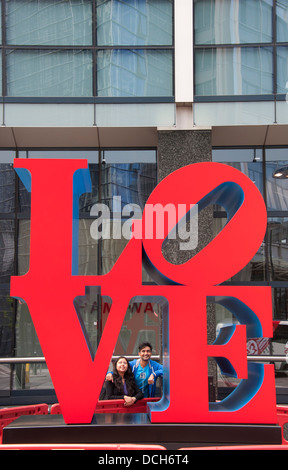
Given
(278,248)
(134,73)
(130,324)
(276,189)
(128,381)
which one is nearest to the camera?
(128,381)

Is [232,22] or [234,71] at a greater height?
[232,22]

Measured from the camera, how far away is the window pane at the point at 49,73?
10.7m

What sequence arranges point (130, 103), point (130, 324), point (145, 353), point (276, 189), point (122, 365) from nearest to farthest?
point (122, 365), point (145, 353), point (130, 103), point (130, 324), point (276, 189)

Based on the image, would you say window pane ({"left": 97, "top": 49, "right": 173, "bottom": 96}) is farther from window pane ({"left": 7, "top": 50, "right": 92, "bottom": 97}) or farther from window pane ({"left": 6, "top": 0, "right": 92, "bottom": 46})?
window pane ({"left": 6, "top": 0, "right": 92, "bottom": 46})

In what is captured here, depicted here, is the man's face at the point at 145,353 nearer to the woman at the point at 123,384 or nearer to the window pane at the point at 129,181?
the woman at the point at 123,384

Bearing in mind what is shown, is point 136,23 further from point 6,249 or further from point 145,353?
point 145,353

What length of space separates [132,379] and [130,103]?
5862 mm

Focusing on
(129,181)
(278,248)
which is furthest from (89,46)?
(278,248)

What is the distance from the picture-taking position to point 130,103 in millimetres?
10555

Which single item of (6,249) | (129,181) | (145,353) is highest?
(129,181)

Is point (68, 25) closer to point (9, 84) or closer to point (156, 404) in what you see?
point (9, 84)

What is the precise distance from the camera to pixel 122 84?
35.3ft

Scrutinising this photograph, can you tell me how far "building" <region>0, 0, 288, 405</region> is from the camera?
1047 cm

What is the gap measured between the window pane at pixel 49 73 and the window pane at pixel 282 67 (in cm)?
370
